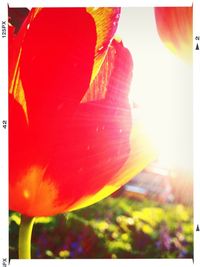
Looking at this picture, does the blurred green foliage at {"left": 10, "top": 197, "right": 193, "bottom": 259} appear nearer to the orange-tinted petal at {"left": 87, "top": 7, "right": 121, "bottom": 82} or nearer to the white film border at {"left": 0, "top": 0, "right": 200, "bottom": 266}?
the white film border at {"left": 0, "top": 0, "right": 200, "bottom": 266}

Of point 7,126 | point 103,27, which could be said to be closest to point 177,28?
point 103,27

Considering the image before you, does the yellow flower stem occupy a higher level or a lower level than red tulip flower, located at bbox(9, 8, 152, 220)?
lower

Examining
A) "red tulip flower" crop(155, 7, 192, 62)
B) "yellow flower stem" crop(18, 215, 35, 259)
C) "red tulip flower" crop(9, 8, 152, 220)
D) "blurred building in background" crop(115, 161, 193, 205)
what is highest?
"red tulip flower" crop(155, 7, 192, 62)

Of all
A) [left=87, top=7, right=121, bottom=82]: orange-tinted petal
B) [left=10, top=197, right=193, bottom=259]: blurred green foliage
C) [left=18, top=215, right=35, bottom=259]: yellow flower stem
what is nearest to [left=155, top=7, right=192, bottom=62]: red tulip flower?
[left=87, top=7, right=121, bottom=82]: orange-tinted petal

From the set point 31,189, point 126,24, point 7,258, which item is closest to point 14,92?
point 31,189

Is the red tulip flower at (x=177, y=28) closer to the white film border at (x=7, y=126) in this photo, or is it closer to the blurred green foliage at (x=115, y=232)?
the white film border at (x=7, y=126)

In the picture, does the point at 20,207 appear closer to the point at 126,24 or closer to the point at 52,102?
the point at 52,102
